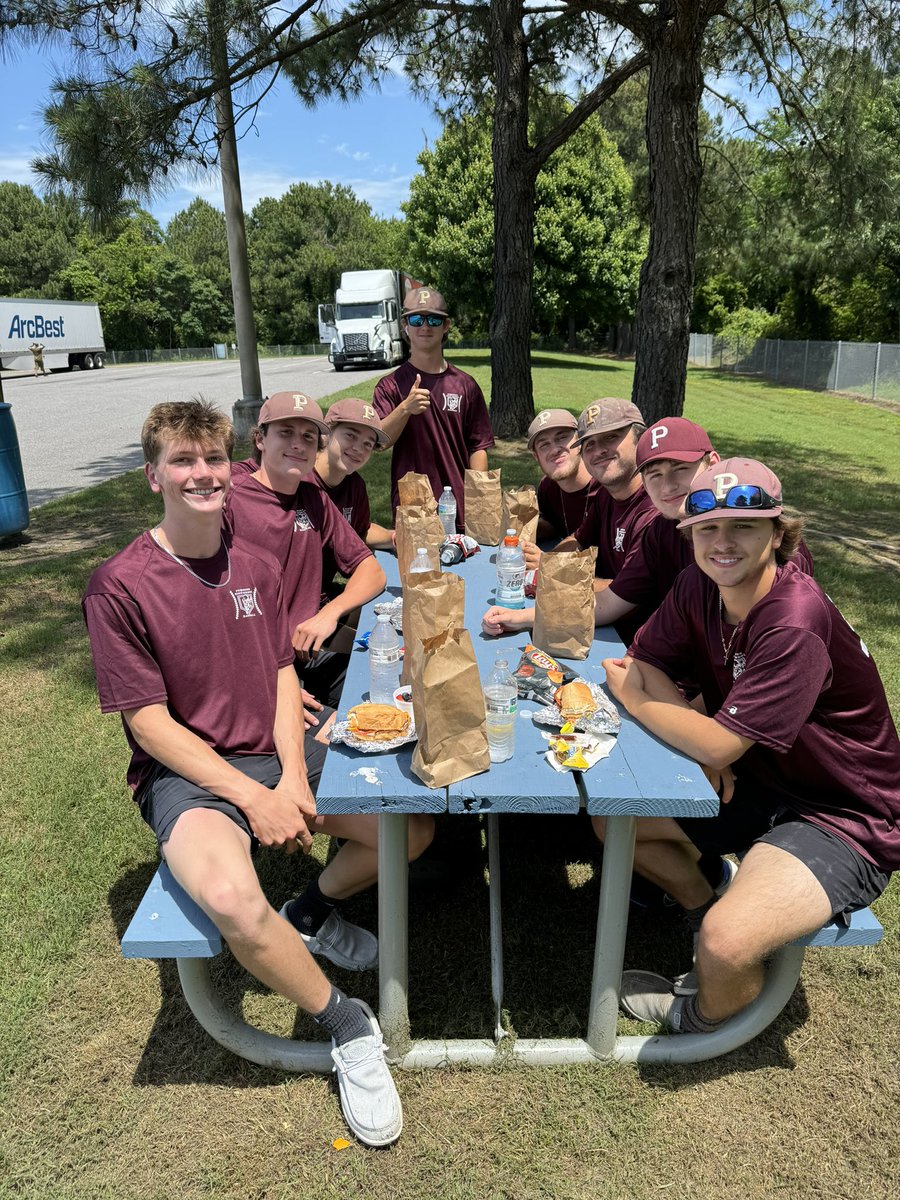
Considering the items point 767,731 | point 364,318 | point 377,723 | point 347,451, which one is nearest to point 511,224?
point 347,451

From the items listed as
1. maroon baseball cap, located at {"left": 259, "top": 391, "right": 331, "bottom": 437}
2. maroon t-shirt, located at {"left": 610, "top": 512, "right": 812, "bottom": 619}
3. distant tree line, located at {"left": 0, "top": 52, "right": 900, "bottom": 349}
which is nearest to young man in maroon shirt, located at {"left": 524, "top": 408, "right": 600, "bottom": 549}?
maroon t-shirt, located at {"left": 610, "top": 512, "right": 812, "bottom": 619}

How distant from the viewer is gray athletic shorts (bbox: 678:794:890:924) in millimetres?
2074

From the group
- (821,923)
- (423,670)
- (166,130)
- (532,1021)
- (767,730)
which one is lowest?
(532,1021)

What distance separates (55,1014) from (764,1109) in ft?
6.80

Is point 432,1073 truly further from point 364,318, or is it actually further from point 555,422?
point 364,318

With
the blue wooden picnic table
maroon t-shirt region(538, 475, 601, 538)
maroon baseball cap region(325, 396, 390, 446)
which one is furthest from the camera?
maroon t-shirt region(538, 475, 601, 538)

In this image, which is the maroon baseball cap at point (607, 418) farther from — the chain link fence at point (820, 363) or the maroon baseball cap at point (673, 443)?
the chain link fence at point (820, 363)

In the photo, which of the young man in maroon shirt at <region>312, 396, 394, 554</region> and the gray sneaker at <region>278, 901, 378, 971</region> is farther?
the young man in maroon shirt at <region>312, 396, 394, 554</region>

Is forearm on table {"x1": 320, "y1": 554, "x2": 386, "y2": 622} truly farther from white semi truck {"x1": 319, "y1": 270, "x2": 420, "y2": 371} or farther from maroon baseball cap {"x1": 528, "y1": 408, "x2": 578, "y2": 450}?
white semi truck {"x1": 319, "y1": 270, "x2": 420, "y2": 371}

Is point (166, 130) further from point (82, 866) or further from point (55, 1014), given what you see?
point (55, 1014)

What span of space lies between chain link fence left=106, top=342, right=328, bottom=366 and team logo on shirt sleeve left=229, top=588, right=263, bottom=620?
4889 cm

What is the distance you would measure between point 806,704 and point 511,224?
9708 millimetres

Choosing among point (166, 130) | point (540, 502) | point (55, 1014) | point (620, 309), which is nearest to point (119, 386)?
point (620, 309)

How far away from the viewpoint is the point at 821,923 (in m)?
2.02
